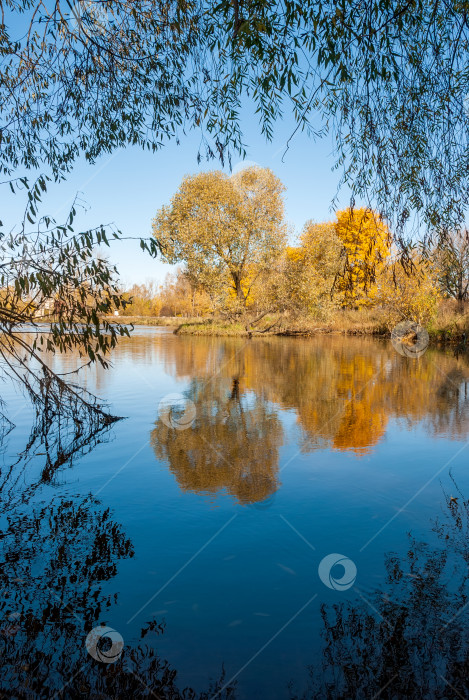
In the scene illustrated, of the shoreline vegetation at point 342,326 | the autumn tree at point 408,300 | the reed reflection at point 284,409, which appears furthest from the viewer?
the autumn tree at point 408,300

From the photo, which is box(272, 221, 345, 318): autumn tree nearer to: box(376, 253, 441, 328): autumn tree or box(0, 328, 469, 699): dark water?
box(376, 253, 441, 328): autumn tree

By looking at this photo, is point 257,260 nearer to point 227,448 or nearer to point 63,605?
point 227,448

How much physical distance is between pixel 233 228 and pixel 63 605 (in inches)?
1101

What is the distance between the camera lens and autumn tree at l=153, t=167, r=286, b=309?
97.9 feet

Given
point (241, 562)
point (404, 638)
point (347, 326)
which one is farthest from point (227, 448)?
point (347, 326)

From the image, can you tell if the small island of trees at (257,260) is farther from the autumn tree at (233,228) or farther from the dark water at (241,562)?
the dark water at (241,562)

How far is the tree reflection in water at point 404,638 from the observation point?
96.7 inches

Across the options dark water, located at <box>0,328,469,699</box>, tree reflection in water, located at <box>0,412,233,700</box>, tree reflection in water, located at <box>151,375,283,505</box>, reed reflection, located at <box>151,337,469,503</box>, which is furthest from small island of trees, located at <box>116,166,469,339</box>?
tree reflection in water, located at <box>0,412,233,700</box>

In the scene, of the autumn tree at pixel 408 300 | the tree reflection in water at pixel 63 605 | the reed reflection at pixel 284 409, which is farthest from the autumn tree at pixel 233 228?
the tree reflection in water at pixel 63 605

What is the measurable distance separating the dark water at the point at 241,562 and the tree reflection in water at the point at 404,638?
0.4 inches

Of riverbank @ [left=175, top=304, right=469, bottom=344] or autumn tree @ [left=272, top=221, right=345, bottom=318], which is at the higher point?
autumn tree @ [left=272, top=221, right=345, bottom=318]

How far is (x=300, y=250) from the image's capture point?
105ft

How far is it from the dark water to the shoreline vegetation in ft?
64.7

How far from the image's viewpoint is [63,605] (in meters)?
3.06
